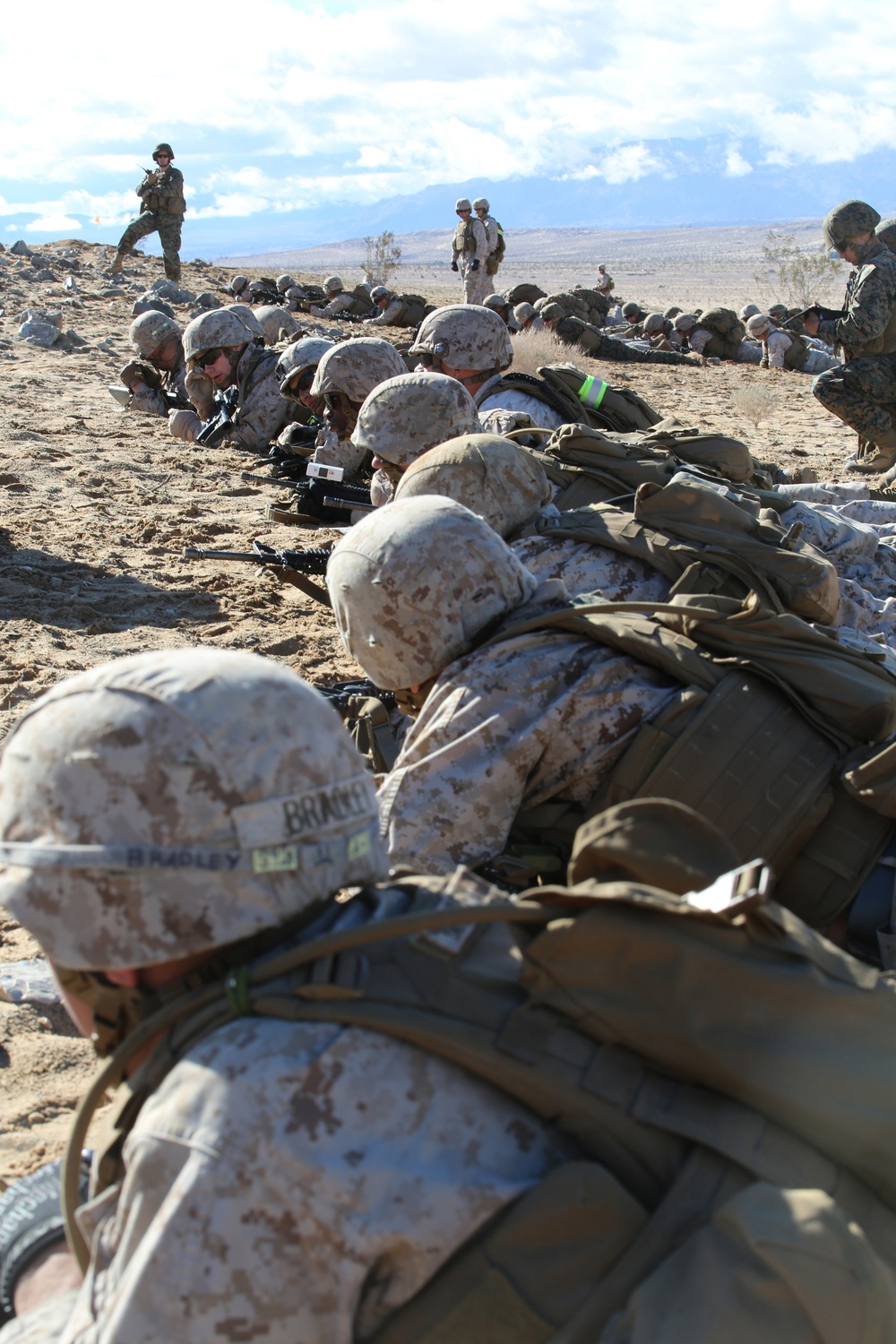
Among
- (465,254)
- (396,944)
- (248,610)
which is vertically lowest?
(248,610)

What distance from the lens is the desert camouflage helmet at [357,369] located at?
6523 mm

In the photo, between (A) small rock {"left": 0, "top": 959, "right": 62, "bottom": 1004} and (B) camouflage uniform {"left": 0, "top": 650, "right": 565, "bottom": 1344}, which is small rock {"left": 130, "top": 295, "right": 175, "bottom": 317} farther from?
(B) camouflage uniform {"left": 0, "top": 650, "right": 565, "bottom": 1344}

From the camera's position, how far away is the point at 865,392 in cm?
854

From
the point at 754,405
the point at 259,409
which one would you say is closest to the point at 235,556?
the point at 259,409

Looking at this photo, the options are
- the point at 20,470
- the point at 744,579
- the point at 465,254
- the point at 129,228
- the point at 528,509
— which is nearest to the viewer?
the point at 744,579

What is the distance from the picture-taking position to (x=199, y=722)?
1.38 meters

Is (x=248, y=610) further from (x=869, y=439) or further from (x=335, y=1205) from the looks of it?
(x=869, y=439)

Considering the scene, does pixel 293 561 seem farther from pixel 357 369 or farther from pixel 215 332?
pixel 215 332

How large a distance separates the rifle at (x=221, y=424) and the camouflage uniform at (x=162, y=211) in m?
11.7

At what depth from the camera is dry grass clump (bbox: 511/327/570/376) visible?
12.1 m

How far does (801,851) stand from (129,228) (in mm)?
20116

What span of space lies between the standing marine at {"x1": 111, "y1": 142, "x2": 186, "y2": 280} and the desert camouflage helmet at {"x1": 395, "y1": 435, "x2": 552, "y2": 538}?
56.5 feet

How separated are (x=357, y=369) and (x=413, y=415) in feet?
6.84

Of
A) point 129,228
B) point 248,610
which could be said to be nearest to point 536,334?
point 129,228
